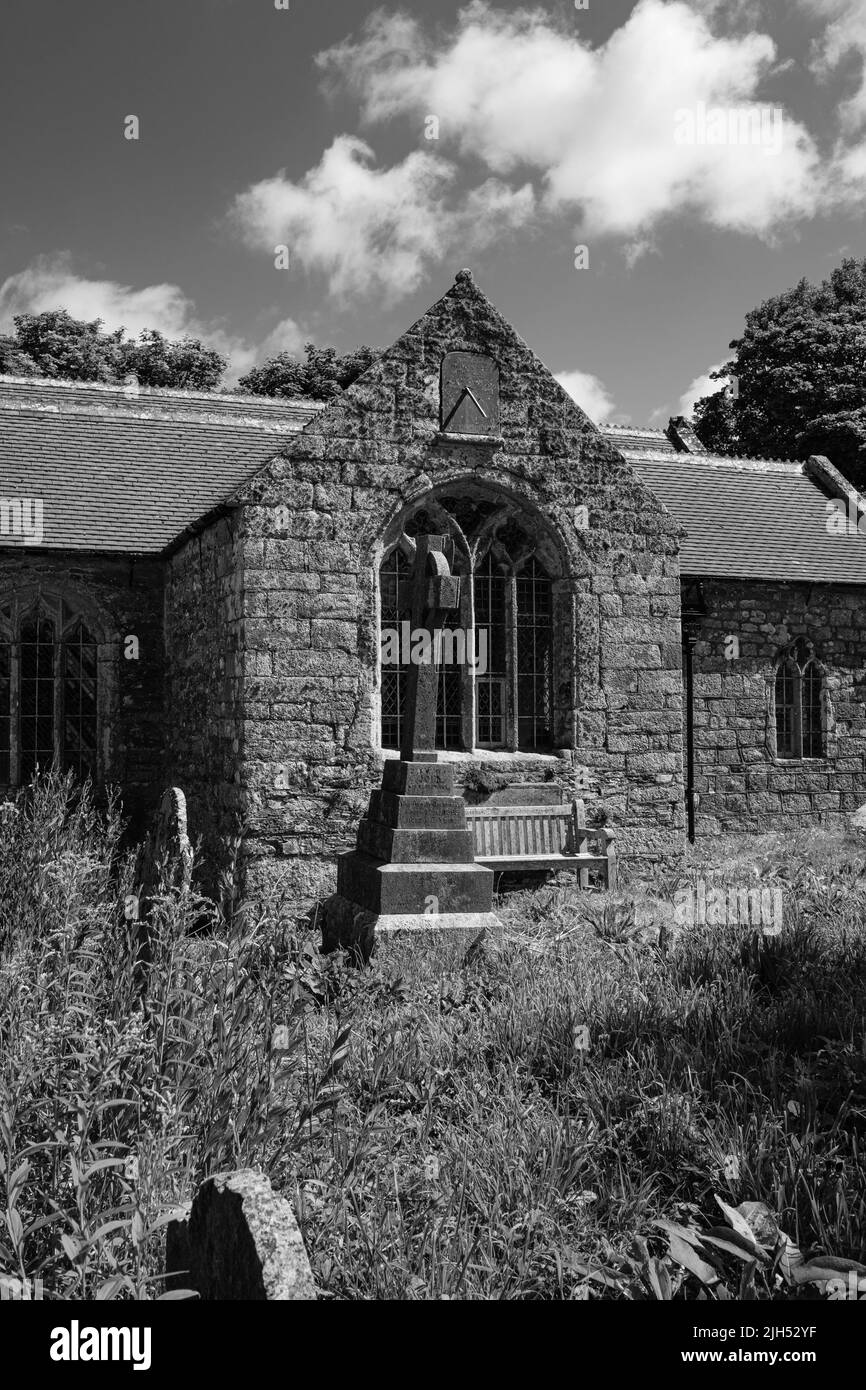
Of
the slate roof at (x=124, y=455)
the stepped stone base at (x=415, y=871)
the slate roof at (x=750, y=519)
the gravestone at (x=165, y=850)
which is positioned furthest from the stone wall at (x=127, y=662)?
the slate roof at (x=750, y=519)

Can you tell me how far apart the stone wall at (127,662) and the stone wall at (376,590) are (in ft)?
11.4

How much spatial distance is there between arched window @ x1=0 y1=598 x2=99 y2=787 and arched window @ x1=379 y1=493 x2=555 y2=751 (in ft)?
14.0

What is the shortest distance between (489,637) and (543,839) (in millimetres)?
2219

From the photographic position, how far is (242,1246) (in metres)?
2.30

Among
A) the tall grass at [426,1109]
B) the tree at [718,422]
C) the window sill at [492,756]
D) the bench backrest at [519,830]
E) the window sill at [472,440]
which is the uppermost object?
the tree at [718,422]

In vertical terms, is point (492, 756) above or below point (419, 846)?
above

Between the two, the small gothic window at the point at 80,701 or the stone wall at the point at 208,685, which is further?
the small gothic window at the point at 80,701

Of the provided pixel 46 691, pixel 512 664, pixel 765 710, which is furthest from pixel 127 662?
pixel 765 710

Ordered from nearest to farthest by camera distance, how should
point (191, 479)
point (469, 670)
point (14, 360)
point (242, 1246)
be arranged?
1. point (242, 1246)
2. point (469, 670)
3. point (191, 479)
4. point (14, 360)

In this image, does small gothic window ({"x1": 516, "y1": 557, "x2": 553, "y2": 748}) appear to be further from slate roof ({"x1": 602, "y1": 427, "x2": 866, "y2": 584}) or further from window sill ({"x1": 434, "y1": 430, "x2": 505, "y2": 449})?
slate roof ({"x1": 602, "y1": 427, "x2": 866, "y2": 584})

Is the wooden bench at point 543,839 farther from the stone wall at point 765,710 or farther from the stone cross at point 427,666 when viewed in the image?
the stone wall at point 765,710

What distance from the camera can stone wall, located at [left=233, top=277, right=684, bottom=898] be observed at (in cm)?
970

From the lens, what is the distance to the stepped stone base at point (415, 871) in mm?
7246

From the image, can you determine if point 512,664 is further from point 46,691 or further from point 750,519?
point 750,519
